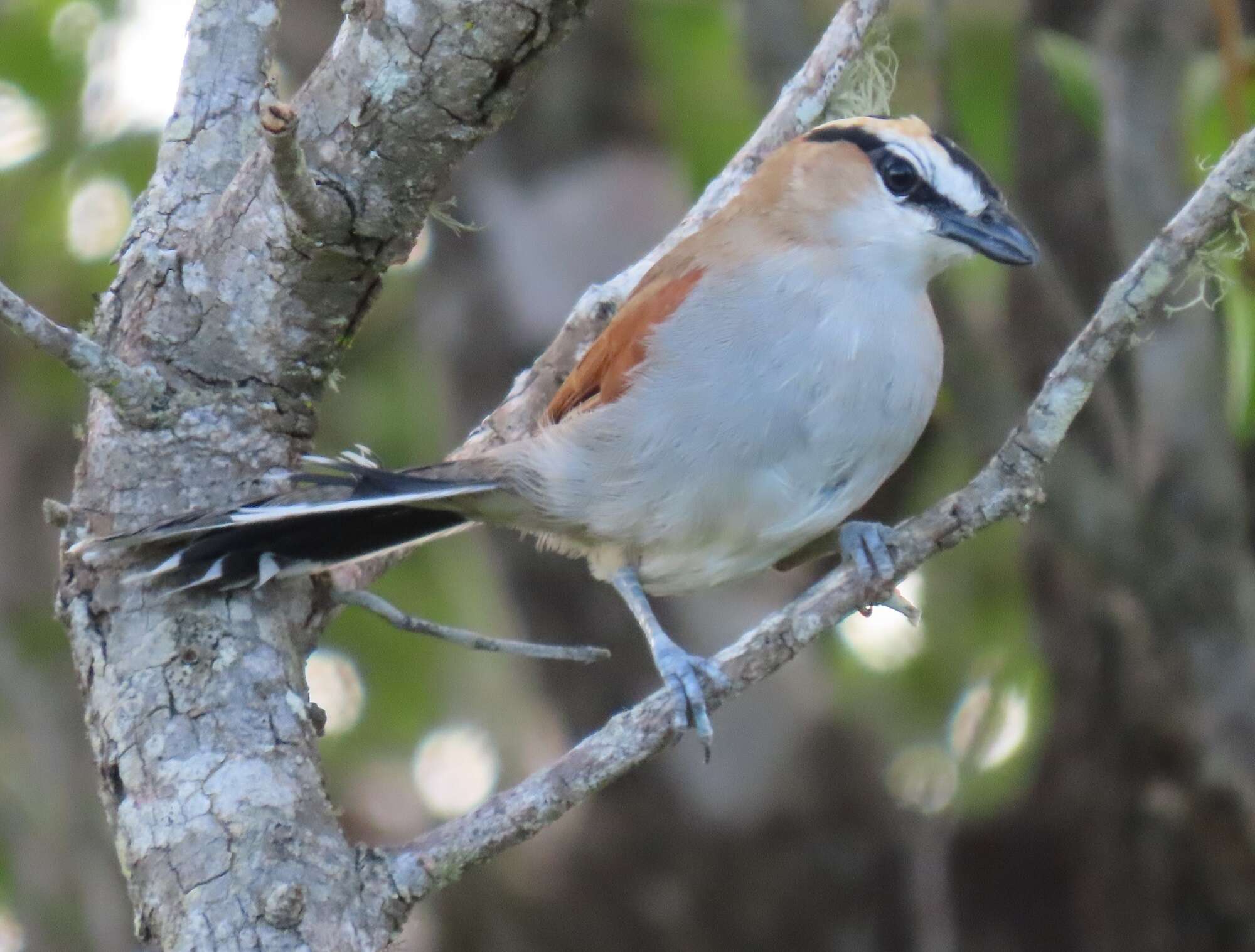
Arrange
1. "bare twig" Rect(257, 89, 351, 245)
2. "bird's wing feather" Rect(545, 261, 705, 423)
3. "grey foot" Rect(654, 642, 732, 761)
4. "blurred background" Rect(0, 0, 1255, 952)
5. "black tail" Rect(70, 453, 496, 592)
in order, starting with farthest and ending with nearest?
"blurred background" Rect(0, 0, 1255, 952), "bird's wing feather" Rect(545, 261, 705, 423), "black tail" Rect(70, 453, 496, 592), "grey foot" Rect(654, 642, 732, 761), "bare twig" Rect(257, 89, 351, 245)

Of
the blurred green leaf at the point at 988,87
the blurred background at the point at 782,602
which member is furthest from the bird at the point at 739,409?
the blurred green leaf at the point at 988,87

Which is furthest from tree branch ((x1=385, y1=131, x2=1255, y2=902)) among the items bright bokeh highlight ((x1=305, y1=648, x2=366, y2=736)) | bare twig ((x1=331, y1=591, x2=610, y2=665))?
bright bokeh highlight ((x1=305, y1=648, x2=366, y2=736))

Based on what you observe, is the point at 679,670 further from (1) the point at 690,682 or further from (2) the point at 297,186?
(2) the point at 297,186

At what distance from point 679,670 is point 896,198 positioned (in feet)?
3.67

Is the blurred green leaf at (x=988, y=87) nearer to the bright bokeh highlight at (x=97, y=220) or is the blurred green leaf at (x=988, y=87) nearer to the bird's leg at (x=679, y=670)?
the bird's leg at (x=679, y=670)

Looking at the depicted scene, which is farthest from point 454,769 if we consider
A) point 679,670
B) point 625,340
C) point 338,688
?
point 679,670

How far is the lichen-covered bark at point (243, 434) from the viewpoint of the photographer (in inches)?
93.4

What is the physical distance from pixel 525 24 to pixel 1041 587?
3.90 m

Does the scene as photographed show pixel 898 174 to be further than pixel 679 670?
Yes

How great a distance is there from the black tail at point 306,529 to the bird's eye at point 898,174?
41.5 inches

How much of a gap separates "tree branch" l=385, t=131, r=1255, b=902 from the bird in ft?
0.99

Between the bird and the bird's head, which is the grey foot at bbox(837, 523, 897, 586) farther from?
the bird's head

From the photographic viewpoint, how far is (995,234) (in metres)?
3.11

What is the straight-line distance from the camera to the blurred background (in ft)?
15.0
